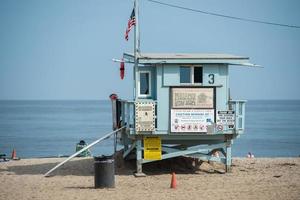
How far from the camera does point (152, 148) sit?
83.5 feet

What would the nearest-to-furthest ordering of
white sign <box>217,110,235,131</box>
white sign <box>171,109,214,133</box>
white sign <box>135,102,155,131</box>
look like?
white sign <box>135,102,155,131</box> < white sign <box>171,109,214,133</box> < white sign <box>217,110,235,131</box>

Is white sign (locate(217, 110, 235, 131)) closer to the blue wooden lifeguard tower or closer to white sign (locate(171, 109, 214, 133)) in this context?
the blue wooden lifeguard tower

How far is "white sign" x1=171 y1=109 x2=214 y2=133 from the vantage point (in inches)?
985

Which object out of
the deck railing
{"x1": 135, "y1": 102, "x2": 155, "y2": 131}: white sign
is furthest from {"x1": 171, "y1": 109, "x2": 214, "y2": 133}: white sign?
the deck railing

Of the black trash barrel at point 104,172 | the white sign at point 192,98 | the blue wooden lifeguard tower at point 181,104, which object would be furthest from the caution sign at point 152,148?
the black trash barrel at point 104,172

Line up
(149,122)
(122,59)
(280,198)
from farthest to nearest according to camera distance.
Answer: (122,59), (149,122), (280,198)

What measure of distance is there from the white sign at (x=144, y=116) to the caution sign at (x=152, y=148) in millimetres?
648

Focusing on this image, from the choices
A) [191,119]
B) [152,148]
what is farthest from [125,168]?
[191,119]

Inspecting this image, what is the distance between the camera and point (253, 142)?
74.5 metres

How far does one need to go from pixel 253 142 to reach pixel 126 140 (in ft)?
160

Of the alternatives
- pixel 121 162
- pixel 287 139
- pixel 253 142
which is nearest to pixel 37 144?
pixel 253 142

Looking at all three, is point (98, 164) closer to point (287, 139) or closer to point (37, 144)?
point (37, 144)

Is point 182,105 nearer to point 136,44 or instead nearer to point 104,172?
point 136,44

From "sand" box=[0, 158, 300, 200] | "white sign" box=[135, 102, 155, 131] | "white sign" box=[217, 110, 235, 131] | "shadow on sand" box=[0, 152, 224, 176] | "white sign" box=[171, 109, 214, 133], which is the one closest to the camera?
"sand" box=[0, 158, 300, 200]
